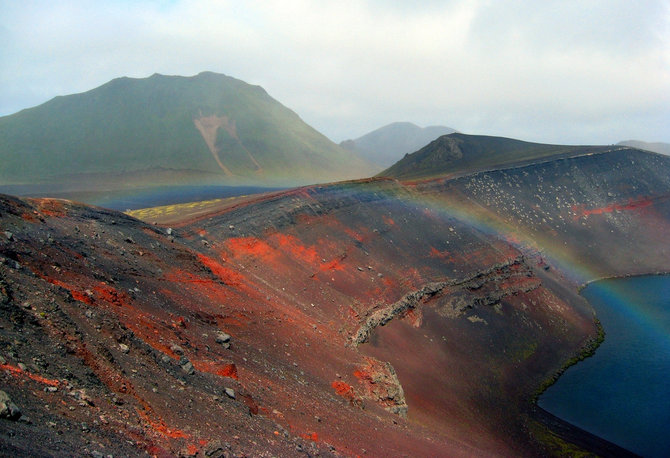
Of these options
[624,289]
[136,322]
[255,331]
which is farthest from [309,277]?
[624,289]

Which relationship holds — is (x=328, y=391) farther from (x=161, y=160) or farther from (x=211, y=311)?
(x=161, y=160)

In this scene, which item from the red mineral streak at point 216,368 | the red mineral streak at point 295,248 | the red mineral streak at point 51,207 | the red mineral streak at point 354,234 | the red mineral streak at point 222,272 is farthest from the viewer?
the red mineral streak at point 354,234

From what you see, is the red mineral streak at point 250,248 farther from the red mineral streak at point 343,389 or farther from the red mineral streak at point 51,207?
the red mineral streak at point 343,389

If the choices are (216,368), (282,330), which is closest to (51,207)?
(282,330)

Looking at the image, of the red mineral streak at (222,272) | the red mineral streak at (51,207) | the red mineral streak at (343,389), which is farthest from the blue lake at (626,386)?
the red mineral streak at (51,207)

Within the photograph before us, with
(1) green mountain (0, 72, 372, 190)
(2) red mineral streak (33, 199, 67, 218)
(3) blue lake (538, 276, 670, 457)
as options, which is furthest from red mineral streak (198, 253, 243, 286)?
(1) green mountain (0, 72, 372, 190)

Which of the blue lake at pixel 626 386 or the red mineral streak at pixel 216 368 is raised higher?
the red mineral streak at pixel 216 368

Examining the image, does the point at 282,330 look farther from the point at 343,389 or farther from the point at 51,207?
the point at 51,207
